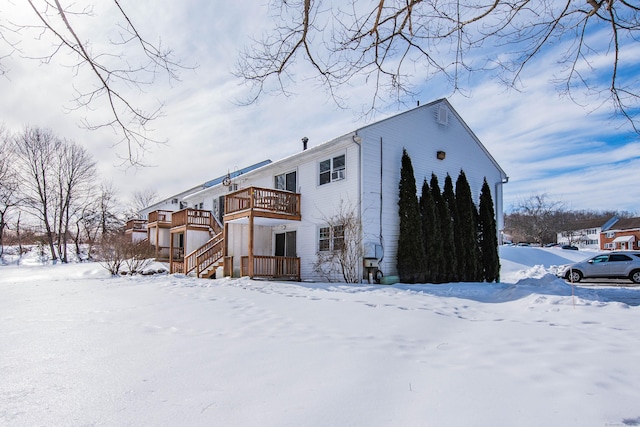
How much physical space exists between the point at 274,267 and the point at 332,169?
4.25m

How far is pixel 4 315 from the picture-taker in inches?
251

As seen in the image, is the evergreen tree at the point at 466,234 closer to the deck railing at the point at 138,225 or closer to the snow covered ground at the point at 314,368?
the snow covered ground at the point at 314,368

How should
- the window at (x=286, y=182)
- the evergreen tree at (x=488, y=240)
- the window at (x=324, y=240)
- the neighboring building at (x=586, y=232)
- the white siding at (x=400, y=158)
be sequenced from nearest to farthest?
the white siding at (x=400, y=158) → the window at (x=324, y=240) → the evergreen tree at (x=488, y=240) → the window at (x=286, y=182) → the neighboring building at (x=586, y=232)

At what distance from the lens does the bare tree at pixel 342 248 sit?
1419 centimetres

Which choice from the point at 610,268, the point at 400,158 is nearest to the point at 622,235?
the point at 610,268

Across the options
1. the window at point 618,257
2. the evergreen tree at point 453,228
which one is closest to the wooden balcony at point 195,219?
the evergreen tree at point 453,228

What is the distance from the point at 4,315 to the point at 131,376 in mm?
4359

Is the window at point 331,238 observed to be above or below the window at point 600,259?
above

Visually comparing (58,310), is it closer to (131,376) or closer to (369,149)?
(131,376)

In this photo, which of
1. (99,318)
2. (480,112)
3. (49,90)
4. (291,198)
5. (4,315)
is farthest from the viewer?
(291,198)

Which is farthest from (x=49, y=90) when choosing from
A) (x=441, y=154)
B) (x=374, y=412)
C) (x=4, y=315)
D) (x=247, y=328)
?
(x=441, y=154)

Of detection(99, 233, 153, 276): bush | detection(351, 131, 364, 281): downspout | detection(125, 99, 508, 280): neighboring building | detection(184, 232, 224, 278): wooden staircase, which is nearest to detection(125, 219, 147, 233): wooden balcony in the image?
detection(99, 233, 153, 276): bush

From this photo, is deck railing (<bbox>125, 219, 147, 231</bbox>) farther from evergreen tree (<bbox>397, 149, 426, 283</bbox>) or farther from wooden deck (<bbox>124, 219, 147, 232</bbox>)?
evergreen tree (<bbox>397, 149, 426, 283</bbox>)

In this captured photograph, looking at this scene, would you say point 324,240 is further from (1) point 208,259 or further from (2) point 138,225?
(2) point 138,225
